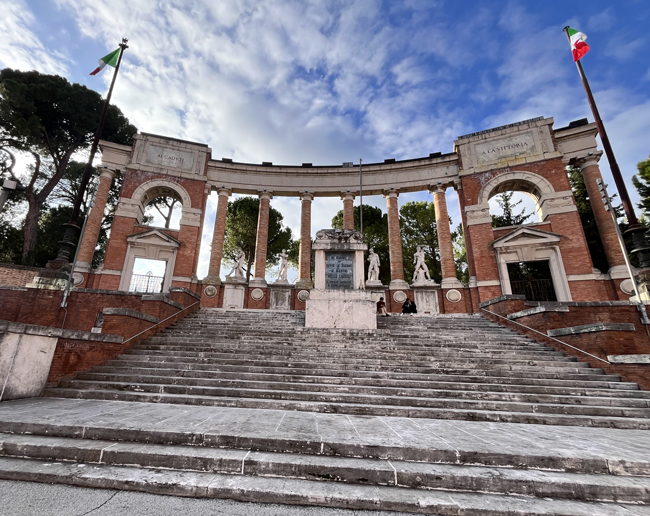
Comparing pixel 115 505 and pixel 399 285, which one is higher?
pixel 399 285

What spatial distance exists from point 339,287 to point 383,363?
4.23 metres

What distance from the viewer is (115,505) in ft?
7.13

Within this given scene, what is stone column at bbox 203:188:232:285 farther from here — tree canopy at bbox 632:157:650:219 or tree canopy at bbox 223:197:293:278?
tree canopy at bbox 632:157:650:219

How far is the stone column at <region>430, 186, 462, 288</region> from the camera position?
56.8 feet

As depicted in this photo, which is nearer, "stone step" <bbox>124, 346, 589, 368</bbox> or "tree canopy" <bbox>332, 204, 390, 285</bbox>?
"stone step" <bbox>124, 346, 589, 368</bbox>

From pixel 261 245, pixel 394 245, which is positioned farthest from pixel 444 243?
pixel 261 245

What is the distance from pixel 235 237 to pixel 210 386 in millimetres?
26454

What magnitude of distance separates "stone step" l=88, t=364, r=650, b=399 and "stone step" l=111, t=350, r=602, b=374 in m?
0.50

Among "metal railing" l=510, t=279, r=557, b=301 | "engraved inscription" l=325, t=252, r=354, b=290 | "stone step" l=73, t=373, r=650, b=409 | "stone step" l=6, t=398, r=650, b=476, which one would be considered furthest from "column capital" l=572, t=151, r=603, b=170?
"stone step" l=6, t=398, r=650, b=476

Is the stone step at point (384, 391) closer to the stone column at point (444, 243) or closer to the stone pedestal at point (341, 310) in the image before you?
the stone pedestal at point (341, 310)

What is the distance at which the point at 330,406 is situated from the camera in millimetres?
5035

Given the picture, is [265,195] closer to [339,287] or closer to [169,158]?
[169,158]

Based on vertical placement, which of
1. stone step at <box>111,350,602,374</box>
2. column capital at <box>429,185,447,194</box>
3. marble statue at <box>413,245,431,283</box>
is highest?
column capital at <box>429,185,447,194</box>

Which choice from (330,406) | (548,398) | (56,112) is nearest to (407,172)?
(548,398)
